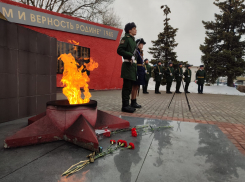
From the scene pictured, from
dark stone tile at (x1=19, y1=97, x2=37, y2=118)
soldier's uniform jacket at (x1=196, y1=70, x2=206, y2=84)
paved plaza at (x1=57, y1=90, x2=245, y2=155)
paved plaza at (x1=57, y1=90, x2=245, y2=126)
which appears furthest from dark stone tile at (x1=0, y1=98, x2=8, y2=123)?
soldier's uniform jacket at (x1=196, y1=70, x2=206, y2=84)

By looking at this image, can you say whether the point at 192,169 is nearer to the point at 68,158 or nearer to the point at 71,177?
the point at 71,177

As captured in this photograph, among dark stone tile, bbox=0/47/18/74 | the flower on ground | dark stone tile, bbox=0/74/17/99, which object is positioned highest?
dark stone tile, bbox=0/47/18/74

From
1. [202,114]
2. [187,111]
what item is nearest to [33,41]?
[187,111]

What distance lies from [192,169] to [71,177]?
48.3 inches

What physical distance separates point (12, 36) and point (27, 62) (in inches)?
23.6

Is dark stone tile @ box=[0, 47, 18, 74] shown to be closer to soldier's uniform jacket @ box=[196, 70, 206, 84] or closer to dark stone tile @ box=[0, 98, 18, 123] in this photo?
dark stone tile @ box=[0, 98, 18, 123]

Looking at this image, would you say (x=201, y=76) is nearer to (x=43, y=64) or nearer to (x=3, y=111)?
(x=43, y=64)

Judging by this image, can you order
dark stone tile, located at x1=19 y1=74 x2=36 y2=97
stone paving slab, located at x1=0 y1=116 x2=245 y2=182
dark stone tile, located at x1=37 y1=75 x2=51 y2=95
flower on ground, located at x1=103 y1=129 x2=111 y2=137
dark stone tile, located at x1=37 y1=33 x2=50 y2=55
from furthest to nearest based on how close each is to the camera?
dark stone tile, located at x1=37 y1=75 x2=51 y2=95 < dark stone tile, located at x1=37 y1=33 x2=50 y2=55 < dark stone tile, located at x1=19 y1=74 x2=36 y2=97 < flower on ground, located at x1=103 y1=129 x2=111 y2=137 < stone paving slab, located at x1=0 y1=116 x2=245 y2=182

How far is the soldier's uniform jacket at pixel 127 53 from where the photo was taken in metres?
4.25

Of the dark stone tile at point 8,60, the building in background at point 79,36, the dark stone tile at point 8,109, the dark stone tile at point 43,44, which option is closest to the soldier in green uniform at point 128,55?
the dark stone tile at point 43,44

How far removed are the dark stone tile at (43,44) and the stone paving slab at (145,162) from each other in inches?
89.2

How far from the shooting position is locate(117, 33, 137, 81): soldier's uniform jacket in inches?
167

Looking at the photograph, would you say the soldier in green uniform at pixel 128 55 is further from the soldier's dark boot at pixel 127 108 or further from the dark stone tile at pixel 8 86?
the dark stone tile at pixel 8 86

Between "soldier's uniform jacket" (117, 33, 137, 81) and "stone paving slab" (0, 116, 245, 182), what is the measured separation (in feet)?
6.78
